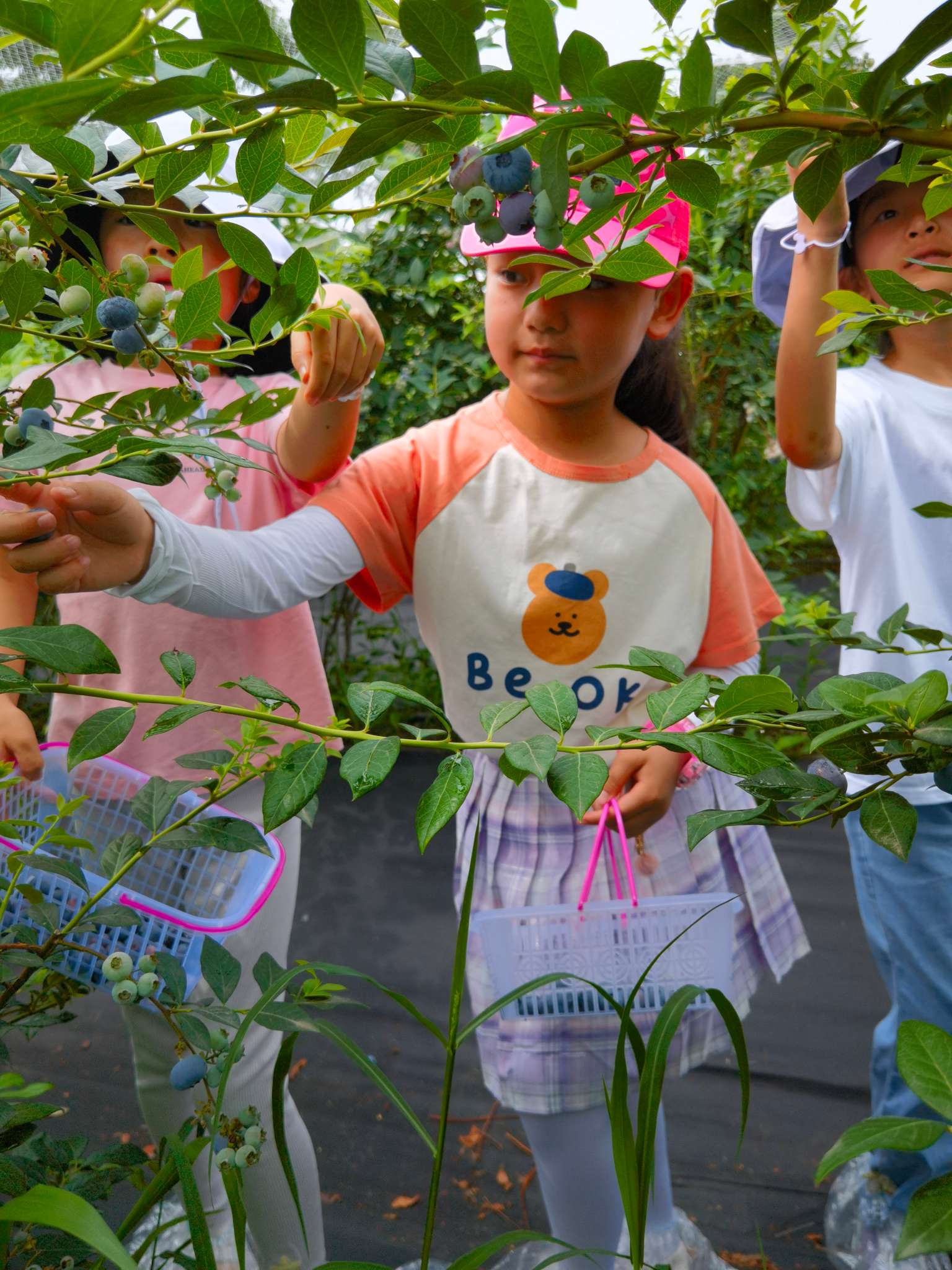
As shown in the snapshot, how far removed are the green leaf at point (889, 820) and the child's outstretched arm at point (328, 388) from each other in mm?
610

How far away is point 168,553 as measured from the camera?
0.92 metres

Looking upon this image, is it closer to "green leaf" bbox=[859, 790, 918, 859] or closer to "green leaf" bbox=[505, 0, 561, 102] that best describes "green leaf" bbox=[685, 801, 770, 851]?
"green leaf" bbox=[859, 790, 918, 859]

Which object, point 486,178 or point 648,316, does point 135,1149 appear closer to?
point 486,178

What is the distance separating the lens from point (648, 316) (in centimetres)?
118

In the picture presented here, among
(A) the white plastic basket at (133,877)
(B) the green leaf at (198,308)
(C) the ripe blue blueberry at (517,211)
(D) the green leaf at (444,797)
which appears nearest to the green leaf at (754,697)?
(D) the green leaf at (444,797)

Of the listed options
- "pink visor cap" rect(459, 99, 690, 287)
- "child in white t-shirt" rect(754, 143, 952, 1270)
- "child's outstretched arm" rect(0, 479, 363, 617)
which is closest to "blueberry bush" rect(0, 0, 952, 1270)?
"child's outstretched arm" rect(0, 479, 363, 617)

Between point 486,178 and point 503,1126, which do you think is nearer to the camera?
point 486,178

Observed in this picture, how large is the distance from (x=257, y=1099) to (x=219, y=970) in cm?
57

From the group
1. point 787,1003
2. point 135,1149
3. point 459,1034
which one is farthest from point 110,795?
point 787,1003

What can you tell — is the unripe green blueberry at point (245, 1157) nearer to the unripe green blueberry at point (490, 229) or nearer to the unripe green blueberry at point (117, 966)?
the unripe green blueberry at point (117, 966)

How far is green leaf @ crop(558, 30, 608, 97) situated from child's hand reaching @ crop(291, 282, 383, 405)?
58cm

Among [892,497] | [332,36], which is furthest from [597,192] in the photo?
[892,497]

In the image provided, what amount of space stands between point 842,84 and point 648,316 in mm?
660

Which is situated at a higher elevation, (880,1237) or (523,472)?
(523,472)
